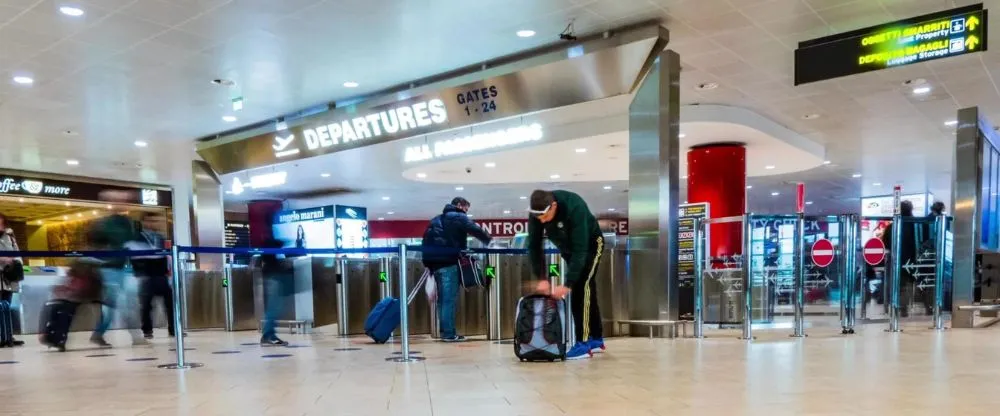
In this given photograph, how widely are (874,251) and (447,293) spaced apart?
443 centimetres

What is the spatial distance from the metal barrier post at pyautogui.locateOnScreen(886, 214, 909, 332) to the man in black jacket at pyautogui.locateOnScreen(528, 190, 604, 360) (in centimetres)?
382

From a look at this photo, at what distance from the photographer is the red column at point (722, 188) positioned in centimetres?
1128

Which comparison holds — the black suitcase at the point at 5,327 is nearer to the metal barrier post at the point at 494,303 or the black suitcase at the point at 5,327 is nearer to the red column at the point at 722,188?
the metal barrier post at the point at 494,303

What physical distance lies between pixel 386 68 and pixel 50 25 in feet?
10.3

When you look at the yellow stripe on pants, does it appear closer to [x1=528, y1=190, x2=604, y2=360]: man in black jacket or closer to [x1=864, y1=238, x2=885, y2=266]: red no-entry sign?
[x1=528, y1=190, x2=604, y2=360]: man in black jacket

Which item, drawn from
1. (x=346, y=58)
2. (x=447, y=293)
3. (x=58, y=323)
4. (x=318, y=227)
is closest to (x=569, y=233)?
(x=447, y=293)

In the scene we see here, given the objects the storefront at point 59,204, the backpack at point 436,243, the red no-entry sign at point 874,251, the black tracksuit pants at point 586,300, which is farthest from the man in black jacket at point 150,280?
the storefront at point 59,204

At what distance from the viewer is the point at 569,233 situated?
4980 mm

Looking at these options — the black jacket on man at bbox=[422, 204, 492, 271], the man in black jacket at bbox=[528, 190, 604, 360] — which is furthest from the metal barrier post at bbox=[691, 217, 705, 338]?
the black jacket on man at bbox=[422, 204, 492, 271]

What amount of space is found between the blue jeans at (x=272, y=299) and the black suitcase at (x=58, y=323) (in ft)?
6.02

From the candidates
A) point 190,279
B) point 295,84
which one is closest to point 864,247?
point 295,84

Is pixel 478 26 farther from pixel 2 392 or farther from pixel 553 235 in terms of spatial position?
pixel 2 392

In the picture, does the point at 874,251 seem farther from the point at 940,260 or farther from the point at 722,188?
the point at 722,188

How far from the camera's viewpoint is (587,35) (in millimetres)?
6816
